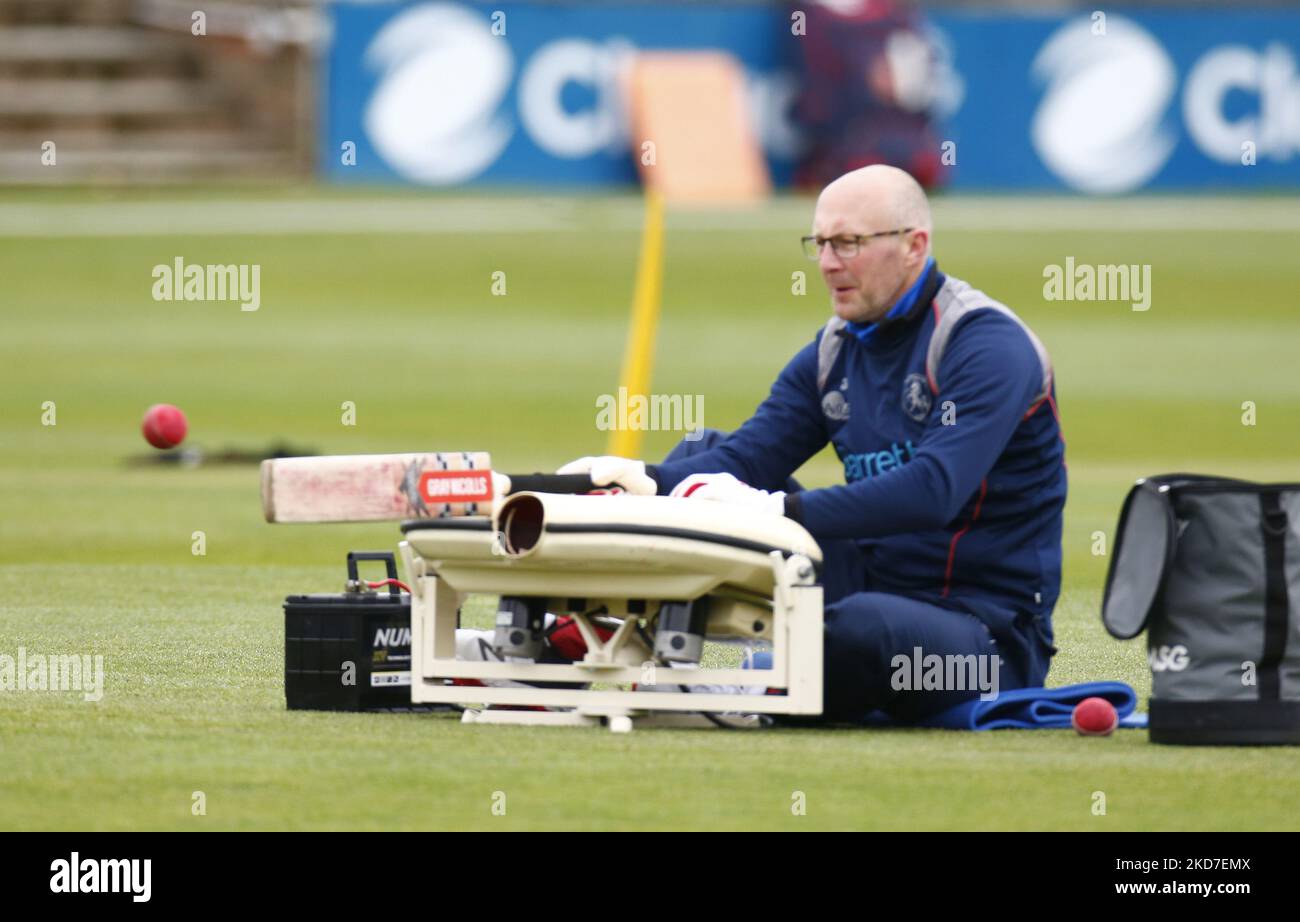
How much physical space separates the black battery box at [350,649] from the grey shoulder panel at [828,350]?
58.8 inches

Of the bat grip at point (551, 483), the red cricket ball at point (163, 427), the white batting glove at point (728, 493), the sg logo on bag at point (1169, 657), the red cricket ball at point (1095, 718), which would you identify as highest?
the red cricket ball at point (163, 427)

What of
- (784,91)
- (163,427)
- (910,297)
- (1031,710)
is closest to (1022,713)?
(1031,710)

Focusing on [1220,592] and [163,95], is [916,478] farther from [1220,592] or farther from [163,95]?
[163,95]

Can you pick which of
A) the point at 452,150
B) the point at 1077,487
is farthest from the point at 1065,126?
the point at 1077,487

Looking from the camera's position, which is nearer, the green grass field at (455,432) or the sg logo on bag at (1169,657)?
the green grass field at (455,432)

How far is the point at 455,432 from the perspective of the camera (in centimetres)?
2077

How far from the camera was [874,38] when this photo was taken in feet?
107

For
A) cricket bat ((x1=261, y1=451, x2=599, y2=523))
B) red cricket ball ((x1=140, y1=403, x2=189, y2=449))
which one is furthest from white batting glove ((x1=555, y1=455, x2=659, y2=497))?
red cricket ball ((x1=140, y1=403, x2=189, y2=449))

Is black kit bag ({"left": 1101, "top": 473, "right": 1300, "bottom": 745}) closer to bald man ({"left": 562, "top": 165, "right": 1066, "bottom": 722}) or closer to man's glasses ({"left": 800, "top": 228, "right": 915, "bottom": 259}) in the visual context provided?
bald man ({"left": 562, "top": 165, "right": 1066, "bottom": 722})

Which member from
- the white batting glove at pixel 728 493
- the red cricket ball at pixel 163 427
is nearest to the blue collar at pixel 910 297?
the white batting glove at pixel 728 493

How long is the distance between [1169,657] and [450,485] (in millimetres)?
2017

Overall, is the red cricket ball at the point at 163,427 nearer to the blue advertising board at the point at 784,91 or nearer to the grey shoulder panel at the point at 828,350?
the grey shoulder panel at the point at 828,350

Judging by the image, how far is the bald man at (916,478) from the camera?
7375 millimetres
